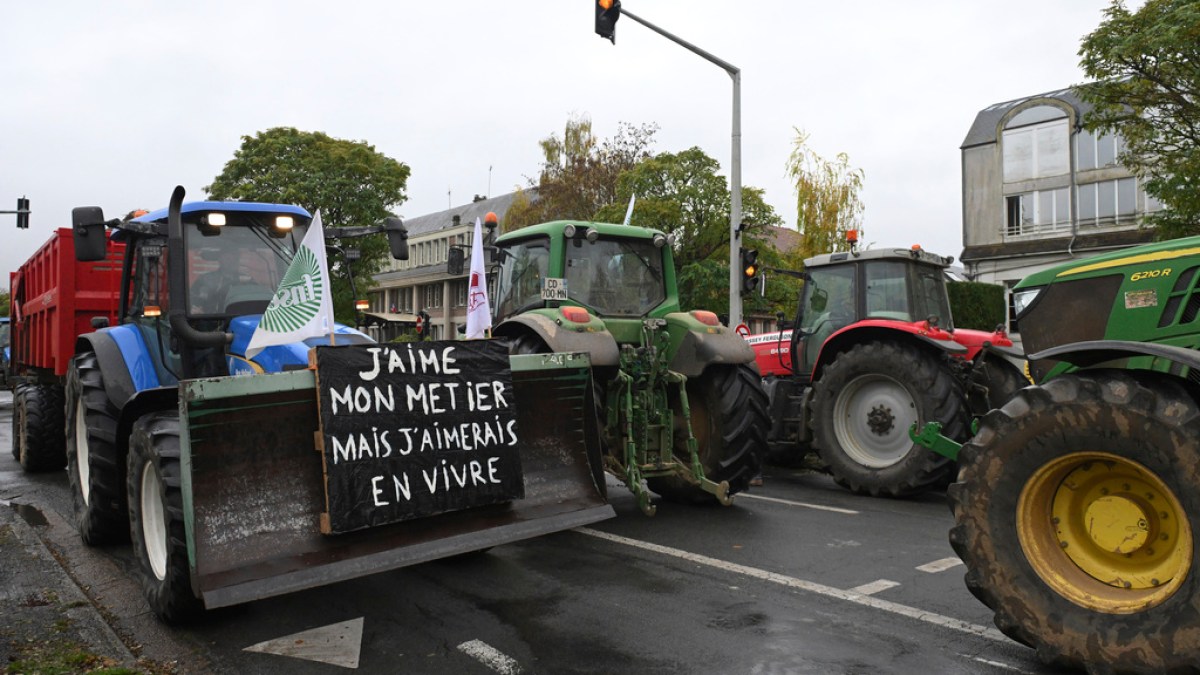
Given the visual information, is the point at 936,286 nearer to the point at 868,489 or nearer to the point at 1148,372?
the point at 868,489

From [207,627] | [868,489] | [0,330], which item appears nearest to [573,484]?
[207,627]

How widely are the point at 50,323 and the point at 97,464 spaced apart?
4.15 meters

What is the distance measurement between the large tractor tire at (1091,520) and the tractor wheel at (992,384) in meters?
4.39

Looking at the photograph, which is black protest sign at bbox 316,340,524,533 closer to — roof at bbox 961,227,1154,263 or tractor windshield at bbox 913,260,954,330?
tractor windshield at bbox 913,260,954,330

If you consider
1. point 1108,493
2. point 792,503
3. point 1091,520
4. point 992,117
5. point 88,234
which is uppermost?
point 992,117

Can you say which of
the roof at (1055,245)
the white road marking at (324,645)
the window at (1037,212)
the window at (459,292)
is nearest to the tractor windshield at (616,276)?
the white road marking at (324,645)

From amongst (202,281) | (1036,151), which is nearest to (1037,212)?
(1036,151)

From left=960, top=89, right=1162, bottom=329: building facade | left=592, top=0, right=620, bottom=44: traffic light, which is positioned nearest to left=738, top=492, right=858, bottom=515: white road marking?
left=592, top=0, right=620, bottom=44: traffic light

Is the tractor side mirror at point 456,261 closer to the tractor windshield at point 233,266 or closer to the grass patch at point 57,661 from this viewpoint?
the tractor windshield at point 233,266

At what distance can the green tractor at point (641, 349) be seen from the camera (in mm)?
6652

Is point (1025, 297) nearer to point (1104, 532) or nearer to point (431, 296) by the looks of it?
point (1104, 532)

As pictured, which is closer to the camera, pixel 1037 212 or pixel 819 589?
pixel 819 589

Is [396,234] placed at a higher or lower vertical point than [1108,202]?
lower

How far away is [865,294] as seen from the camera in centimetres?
906
